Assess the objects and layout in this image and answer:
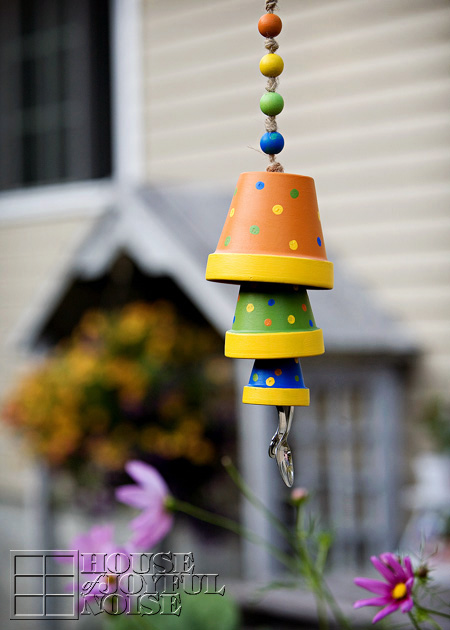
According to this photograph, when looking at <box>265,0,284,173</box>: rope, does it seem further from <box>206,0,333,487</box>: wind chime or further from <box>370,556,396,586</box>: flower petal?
<box>370,556,396,586</box>: flower petal

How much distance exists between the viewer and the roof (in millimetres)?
3012

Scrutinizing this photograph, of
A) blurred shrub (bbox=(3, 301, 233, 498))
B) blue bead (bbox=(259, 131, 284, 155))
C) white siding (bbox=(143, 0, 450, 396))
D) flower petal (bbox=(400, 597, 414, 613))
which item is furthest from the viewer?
white siding (bbox=(143, 0, 450, 396))

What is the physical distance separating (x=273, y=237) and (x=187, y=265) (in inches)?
85.4

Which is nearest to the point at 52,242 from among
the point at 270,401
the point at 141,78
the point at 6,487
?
the point at 141,78

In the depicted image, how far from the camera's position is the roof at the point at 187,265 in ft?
9.88

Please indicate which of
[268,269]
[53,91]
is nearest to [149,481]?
A: [268,269]

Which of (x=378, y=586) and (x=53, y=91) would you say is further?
(x=53, y=91)

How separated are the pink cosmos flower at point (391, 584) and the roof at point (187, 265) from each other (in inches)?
78.3

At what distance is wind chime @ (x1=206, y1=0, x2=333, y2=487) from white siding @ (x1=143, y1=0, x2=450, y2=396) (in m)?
2.69

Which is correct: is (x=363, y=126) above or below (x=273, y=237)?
above

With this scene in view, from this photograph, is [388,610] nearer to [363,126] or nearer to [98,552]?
[98,552]

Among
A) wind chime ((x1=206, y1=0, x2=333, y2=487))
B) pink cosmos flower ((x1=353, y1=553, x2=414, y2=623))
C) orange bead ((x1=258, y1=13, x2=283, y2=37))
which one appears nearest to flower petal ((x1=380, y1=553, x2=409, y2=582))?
pink cosmos flower ((x1=353, y1=553, x2=414, y2=623))

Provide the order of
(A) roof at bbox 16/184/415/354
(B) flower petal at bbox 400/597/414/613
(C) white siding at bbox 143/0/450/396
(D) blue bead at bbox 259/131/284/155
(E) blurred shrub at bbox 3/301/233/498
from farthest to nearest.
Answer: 1. (C) white siding at bbox 143/0/450/396
2. (E) blurred shrub at bbox 3/301/233/498
3. (A) roof at bbox 16/184/415/354
4. (D) blue bead at bbox 259/131/284/155
5. (B) flower petal at bbox 400/597/414/613

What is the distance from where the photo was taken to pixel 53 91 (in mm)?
5391
